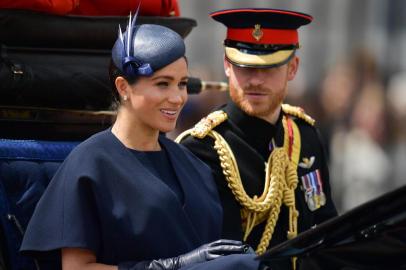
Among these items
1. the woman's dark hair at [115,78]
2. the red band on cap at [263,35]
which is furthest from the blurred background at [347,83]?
the woman's dark hair at [115,78]

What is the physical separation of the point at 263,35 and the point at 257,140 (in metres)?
0.43

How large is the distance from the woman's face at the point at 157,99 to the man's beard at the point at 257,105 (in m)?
0.82

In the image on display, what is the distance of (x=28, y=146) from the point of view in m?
4.62

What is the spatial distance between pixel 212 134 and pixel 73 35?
2.35 feet

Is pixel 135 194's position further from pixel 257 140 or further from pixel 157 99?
pixel 257 140

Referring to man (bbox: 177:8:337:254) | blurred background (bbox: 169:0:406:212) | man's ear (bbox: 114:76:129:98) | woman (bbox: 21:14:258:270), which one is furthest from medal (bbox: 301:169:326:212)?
blurred background (bbox: 169:0:406:212)

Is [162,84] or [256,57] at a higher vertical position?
[162,84]

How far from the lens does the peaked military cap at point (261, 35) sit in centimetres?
517

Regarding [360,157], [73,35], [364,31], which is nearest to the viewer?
[73,35]

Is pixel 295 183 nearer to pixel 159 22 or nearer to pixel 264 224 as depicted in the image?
pixel 264 224

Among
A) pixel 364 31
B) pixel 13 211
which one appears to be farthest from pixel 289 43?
pixel 364 31

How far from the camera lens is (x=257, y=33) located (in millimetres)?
5207

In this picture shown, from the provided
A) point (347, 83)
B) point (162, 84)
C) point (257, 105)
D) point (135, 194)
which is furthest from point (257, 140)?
point (347, 83)

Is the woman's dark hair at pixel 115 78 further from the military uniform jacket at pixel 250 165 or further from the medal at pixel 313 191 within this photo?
the medal at pixel 313 191
